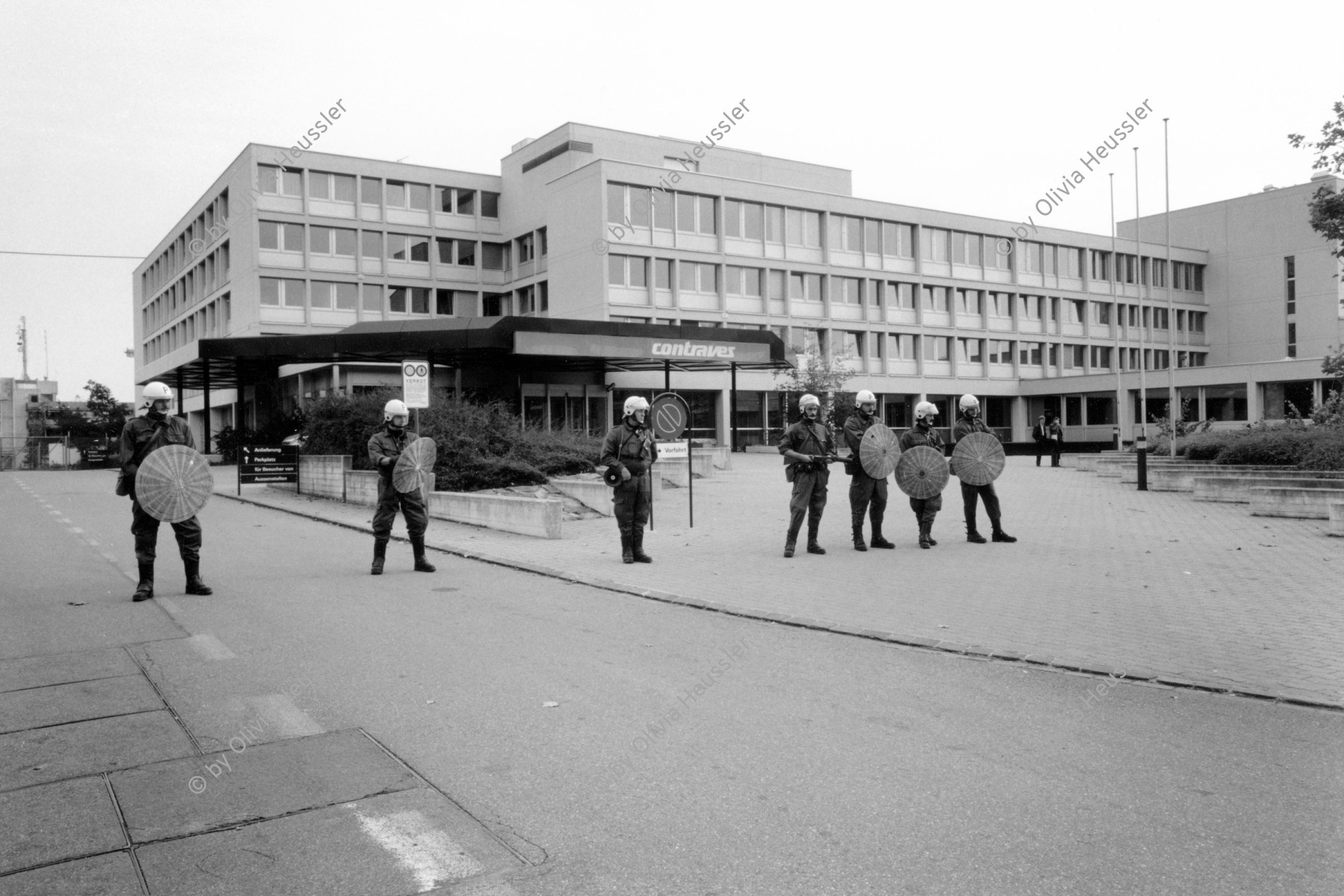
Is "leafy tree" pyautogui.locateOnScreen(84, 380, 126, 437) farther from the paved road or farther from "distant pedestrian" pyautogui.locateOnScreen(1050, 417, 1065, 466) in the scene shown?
the paved road

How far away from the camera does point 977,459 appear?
1307 centimetres

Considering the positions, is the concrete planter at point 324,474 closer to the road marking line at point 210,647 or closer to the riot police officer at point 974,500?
the riot police officer at point 974,500

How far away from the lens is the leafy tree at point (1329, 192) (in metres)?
25.3

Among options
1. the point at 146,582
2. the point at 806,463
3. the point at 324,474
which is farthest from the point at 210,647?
the point at 324,474

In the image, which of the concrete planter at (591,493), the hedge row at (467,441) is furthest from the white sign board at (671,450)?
the hedge row at (467,441)

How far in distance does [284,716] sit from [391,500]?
594 cm

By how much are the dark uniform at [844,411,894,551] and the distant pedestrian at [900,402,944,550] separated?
0.47 m

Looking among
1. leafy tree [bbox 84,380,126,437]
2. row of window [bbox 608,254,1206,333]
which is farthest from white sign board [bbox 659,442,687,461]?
leafy tree [bbox 84,380,126,437]

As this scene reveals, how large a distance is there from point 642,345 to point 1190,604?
83.3 ft

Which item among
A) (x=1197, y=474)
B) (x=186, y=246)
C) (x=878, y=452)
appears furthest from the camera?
(x=186, y=246)

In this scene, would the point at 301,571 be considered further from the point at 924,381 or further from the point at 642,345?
the point at 924,381

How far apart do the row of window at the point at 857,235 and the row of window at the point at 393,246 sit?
735 cm

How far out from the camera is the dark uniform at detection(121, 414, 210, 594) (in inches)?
370

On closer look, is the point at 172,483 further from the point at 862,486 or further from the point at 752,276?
the point at 752,276
